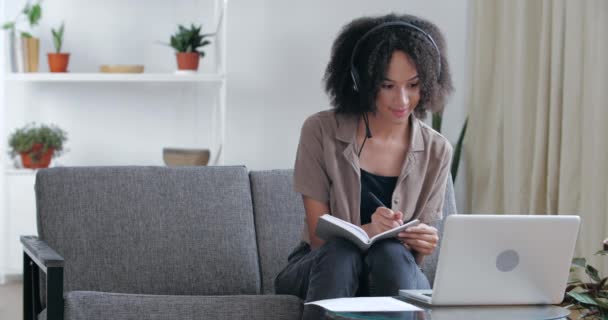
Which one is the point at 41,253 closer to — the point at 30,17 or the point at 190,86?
the point at 30,17

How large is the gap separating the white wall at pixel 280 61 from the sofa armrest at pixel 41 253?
92.7 inches

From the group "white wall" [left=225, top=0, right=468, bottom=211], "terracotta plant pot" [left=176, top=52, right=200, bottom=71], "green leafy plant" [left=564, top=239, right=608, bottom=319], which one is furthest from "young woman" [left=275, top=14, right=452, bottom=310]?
"white wall" [left=225, top=0, right=468, bottom=211]

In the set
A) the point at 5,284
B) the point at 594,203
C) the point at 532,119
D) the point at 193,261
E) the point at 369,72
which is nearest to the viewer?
the point at 369,72

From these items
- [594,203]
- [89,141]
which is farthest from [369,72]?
[89,141]

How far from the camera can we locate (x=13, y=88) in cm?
474

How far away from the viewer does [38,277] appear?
239 centimetres

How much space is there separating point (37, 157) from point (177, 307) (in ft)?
8.01

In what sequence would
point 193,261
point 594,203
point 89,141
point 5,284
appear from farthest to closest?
point 89,141, point 5,284, point 594,203, point 193,261

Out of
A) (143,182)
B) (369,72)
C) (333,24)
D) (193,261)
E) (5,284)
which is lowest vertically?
(5,284)

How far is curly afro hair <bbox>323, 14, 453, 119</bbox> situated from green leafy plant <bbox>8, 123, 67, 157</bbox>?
2324 millimetres

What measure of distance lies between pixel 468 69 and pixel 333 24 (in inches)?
28.4

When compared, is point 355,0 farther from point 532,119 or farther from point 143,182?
point 143,182

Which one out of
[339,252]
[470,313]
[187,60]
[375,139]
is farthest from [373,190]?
[187,60]

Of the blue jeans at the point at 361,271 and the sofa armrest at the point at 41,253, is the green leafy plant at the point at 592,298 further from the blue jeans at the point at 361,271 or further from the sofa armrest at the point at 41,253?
the sofa armrest at the point at 41,253
